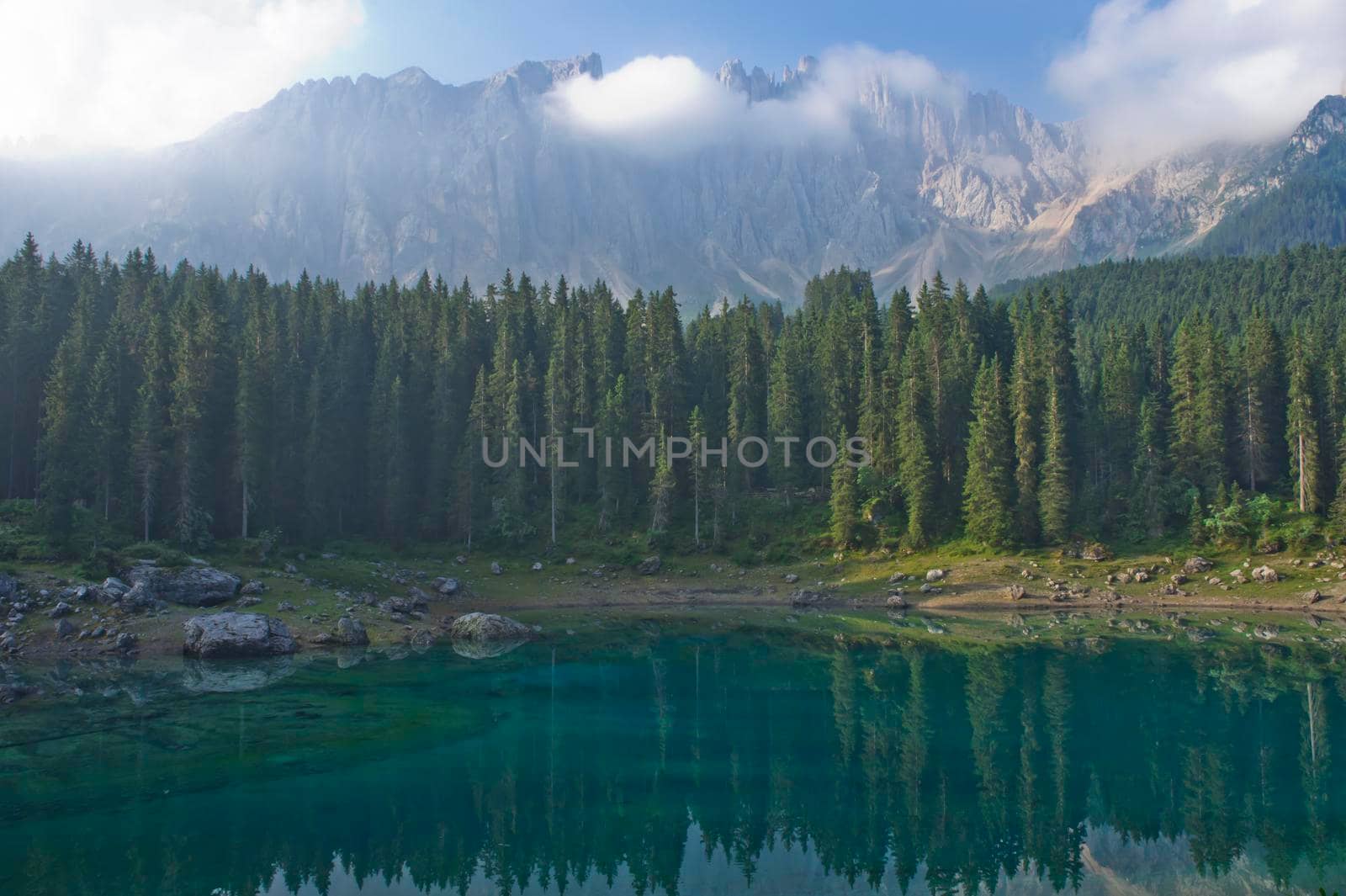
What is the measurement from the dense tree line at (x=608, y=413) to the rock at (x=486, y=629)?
21.2 meters

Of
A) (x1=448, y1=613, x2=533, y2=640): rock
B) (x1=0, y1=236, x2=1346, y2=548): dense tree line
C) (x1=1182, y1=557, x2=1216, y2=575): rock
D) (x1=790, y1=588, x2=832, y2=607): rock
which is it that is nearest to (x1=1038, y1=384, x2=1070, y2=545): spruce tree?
(x1=0, y1=236, x2=1346, y2=548): dense tree line

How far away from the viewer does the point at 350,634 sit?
48.7 m

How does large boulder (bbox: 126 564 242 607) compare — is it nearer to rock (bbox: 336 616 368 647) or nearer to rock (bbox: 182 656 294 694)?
rock (bbox: 182 656 294 694)

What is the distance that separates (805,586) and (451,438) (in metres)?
40.2

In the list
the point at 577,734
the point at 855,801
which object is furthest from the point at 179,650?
the point at 855,801

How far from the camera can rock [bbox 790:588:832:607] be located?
6819cm

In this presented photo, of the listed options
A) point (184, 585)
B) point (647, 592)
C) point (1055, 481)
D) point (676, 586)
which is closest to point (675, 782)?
point (184, 585)

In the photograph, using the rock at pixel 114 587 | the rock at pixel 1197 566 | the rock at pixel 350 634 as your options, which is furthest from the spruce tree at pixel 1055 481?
the rock at pixel 114 587

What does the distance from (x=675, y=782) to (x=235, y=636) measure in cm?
3012

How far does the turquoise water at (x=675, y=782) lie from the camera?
760 inches

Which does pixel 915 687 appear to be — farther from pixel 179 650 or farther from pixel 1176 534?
pixel 1176 534

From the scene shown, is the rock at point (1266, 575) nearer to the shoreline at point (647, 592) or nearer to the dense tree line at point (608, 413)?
the shoreline at point (647, 592)

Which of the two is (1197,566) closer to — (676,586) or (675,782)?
(676,586)

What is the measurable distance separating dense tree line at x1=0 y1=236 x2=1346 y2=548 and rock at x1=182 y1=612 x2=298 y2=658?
1483cm
